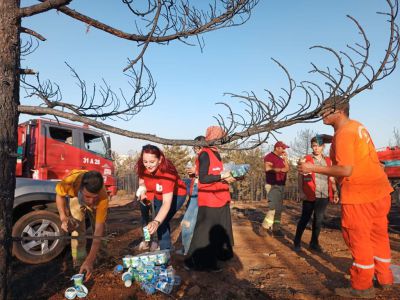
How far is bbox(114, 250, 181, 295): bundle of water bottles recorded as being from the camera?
321 centimetres

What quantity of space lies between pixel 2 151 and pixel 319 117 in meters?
1.89

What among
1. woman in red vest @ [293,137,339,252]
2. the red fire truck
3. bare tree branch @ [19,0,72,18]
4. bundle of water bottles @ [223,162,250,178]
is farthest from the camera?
the red fire truck

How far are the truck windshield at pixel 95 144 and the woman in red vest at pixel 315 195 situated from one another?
598 centimetres

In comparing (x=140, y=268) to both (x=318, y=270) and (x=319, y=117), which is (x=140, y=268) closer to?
(x=318, y=270)

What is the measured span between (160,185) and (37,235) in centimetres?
212

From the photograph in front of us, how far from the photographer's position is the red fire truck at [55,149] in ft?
25.1

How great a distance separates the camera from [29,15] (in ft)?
6.50

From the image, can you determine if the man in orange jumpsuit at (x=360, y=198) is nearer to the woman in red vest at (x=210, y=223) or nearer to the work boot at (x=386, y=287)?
the work boot at (x=386, y=287)

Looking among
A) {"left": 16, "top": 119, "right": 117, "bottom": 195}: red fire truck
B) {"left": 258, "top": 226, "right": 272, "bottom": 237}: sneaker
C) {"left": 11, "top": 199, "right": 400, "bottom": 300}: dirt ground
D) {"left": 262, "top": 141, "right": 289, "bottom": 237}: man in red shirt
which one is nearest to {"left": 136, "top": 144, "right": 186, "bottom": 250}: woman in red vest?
{"left": 11, "top": 199, "right": 400, "bottom": 300}: dirt ground

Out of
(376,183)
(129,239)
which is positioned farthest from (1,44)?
(129,239)

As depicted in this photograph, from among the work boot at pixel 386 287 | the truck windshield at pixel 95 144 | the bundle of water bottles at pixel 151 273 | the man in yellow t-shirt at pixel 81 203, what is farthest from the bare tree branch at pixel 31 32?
the truck windshield at pixel 95 144

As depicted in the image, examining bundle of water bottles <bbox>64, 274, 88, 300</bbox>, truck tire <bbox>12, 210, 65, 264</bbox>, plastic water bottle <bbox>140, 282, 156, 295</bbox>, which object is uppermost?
truck tire <bbox>12, 210, 65, 264</bbox>

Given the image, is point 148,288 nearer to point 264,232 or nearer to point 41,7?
point 41,7

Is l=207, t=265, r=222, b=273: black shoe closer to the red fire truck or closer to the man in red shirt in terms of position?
the man in red shirt
